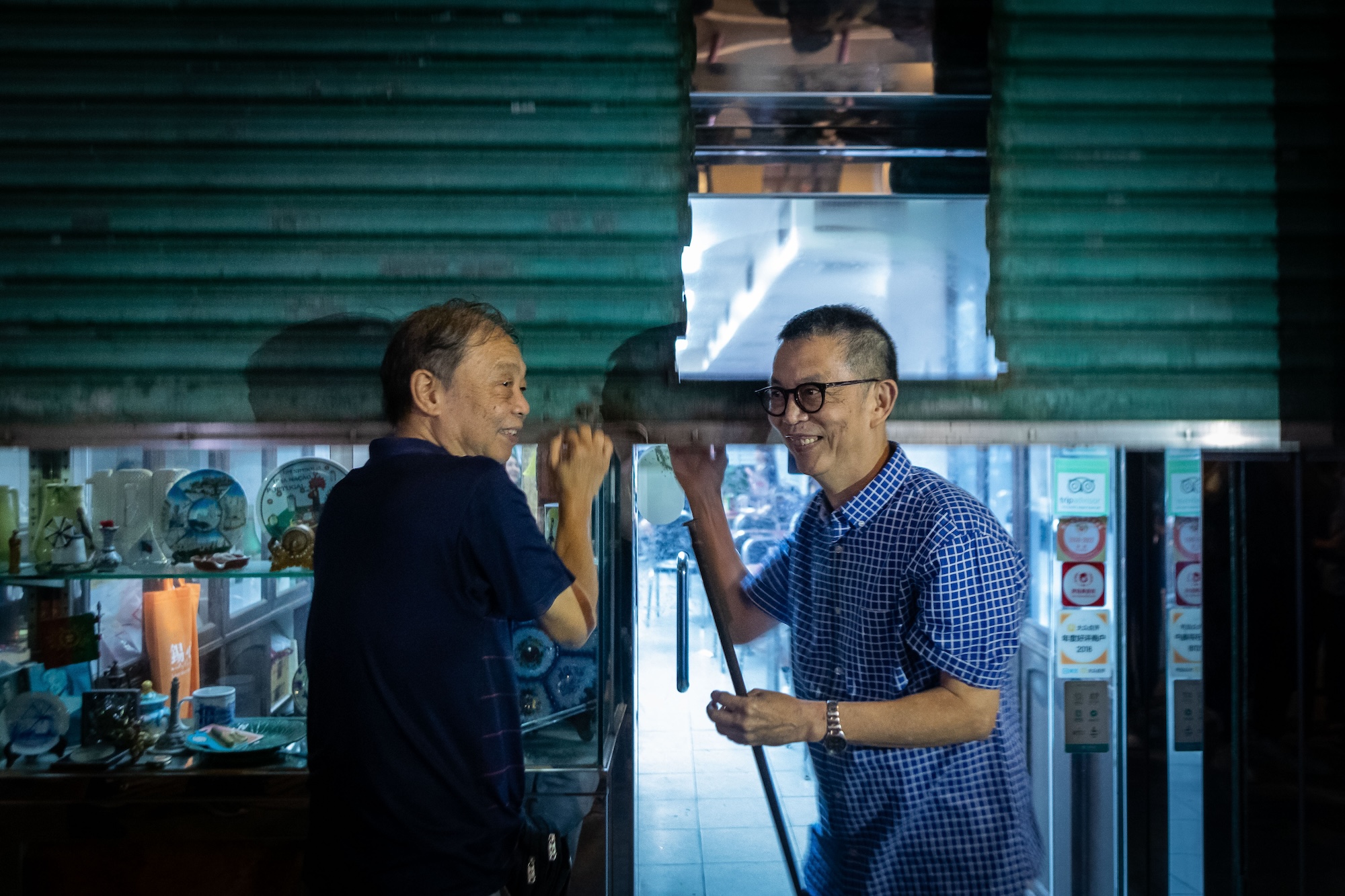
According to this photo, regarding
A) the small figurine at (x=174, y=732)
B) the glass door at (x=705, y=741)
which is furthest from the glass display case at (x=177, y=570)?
the glass door at (x=705, y=741)

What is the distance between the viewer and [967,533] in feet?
5.53

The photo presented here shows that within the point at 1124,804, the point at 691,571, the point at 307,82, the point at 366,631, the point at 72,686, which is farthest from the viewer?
the point at 691,571

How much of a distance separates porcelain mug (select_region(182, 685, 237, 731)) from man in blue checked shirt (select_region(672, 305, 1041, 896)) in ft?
4.99

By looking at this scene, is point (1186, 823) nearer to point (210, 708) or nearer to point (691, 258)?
point (691, 258)

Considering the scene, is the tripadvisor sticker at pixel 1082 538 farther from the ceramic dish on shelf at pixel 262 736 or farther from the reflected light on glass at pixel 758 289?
the ceramic dish on shelf at pixel 262 736

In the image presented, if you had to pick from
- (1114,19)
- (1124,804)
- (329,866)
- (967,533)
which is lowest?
(1124,804)

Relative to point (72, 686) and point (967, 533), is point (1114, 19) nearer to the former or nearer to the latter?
point (967, 533)

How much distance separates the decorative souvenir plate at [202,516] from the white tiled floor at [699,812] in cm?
164

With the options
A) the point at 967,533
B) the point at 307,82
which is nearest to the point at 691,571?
the point at 967,533

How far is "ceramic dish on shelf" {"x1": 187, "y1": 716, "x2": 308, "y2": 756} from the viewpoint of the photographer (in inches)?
82.7

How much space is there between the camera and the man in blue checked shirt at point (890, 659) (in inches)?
64.0

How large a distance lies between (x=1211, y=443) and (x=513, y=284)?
68.5 inches

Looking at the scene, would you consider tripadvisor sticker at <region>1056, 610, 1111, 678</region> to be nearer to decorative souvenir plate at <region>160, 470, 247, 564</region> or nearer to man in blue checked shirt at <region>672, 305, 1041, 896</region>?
man in blue checked shirt at <region>672, 305, 1041, 896</region>

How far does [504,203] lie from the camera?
1913 mm
